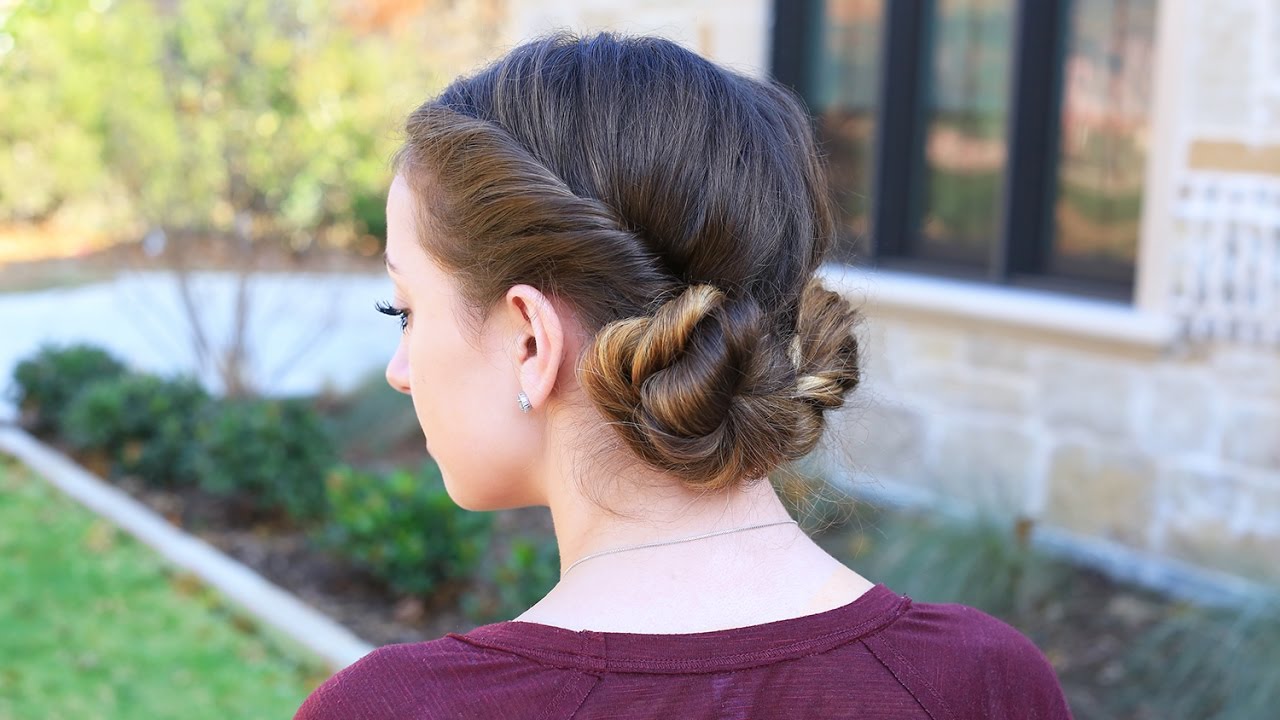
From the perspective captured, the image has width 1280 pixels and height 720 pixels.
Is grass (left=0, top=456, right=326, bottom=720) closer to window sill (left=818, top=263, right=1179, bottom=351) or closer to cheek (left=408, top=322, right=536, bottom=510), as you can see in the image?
window sill (left=818, top=263, right=1179, bottom=351)

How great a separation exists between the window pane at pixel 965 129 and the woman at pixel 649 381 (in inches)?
174

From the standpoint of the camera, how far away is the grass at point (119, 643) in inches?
149

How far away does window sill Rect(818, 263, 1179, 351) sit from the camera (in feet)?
15.3

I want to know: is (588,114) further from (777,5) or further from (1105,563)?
(777,5)

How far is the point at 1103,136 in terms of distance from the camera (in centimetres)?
512

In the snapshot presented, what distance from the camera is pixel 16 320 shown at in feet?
33.6

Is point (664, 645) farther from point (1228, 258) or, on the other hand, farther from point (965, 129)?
point (965, 129)

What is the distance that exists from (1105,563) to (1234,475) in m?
0.56

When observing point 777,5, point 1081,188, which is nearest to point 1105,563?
point 1081,188

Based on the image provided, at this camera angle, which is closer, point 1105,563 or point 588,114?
point 588,114

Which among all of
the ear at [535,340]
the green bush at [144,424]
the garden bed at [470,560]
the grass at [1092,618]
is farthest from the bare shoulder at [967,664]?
the green bush at [144,424]

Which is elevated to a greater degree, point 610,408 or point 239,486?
point 610,408

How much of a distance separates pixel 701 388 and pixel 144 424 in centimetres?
552

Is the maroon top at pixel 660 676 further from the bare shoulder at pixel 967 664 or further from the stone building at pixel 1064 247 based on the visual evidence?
the stone building at pixel 1064 247
